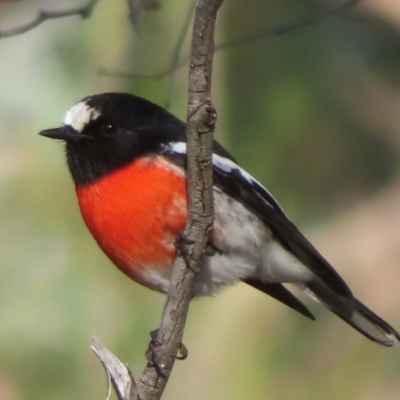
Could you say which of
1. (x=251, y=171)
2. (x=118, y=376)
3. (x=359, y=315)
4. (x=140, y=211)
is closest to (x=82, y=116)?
(x=140, y=211)

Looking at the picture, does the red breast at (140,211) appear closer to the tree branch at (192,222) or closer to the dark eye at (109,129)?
the dark eye at (109,129)

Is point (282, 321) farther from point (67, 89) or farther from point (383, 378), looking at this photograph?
point (67, 89)

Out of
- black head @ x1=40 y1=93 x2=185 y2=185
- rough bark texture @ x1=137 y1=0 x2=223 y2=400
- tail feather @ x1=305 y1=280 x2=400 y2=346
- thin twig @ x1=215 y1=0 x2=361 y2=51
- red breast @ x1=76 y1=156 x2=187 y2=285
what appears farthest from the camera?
thin twig @ x1=215 y1=0 x2=361 y2=51

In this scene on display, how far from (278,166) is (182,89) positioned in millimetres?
597

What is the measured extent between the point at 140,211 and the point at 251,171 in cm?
160

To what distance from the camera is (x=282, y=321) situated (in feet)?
13.0

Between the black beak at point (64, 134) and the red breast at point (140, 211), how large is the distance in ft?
0.50

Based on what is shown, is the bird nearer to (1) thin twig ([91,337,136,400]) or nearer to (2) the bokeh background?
(1) thin twig ([91,337,136,400])

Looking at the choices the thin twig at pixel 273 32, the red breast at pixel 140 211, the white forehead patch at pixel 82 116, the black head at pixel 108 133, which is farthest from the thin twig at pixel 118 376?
the thin twig at pixel 273 32

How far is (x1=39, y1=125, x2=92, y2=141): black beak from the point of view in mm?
2502

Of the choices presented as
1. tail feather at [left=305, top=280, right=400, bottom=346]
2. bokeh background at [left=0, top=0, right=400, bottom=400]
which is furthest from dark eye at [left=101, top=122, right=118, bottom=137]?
bokeh background at [left=0, top=0, right=400, bottom=400]

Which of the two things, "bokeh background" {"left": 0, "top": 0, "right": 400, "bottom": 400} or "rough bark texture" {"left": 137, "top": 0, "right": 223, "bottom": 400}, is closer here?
"rough bark texture" {"left": 137, "top": 0, "right": 223, "bottom": 400}

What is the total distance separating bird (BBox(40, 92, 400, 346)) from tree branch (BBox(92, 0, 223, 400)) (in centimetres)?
24

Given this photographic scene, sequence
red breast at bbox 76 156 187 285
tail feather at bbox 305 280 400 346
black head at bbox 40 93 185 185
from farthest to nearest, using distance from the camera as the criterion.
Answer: tail feather at bbox 305 280 400 346 < black head at bbox 40 93 185 185 < red breast at bbox 76 156 187 285
